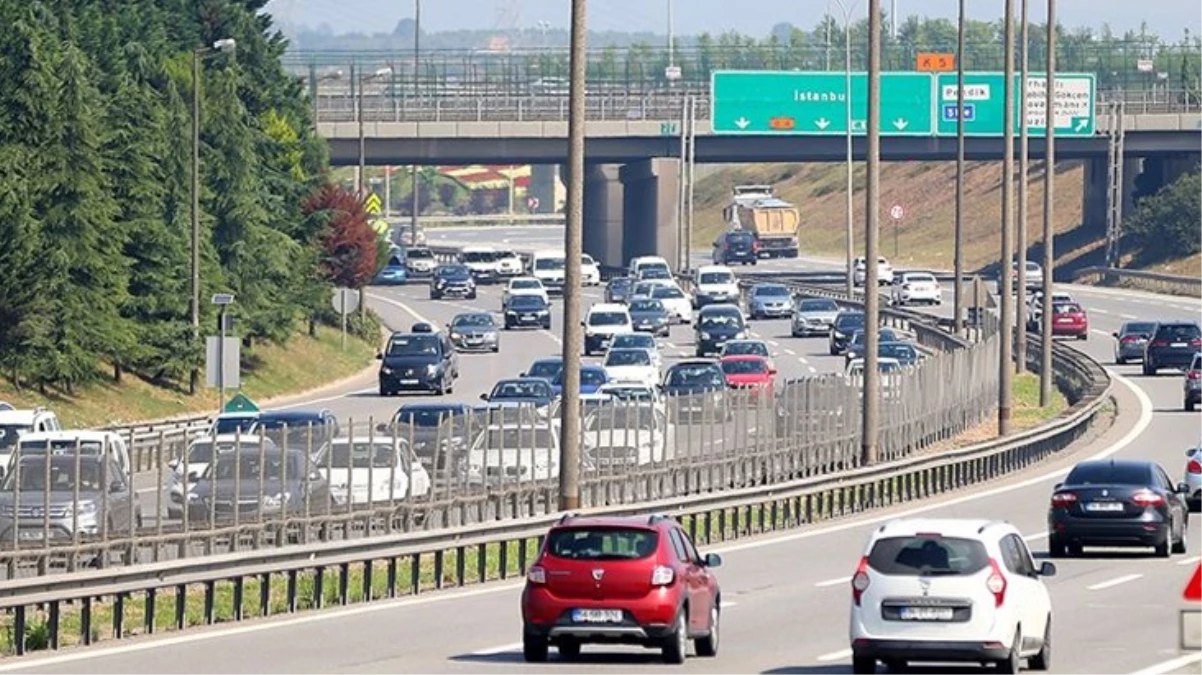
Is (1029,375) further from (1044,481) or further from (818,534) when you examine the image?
(818,534)

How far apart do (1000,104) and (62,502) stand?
101369 mm

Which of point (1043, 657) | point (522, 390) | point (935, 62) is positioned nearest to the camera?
point (1043, 657)

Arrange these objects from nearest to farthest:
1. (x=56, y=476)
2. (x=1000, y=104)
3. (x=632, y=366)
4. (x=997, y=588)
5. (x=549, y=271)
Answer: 1. (x=997, y=588)
2. (x=56, y=476)
3. (x=632, y=366)
4. (x=549, y=271)
5. (x=1000, y=104)

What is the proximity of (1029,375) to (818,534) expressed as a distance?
44.0 meters

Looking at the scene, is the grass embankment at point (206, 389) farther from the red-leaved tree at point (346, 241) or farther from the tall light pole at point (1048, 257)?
the tall light pole at point (1048, 257)

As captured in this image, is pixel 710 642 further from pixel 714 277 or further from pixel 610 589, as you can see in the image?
pixel 714 277

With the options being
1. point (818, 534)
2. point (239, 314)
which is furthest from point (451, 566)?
point (239, 314)

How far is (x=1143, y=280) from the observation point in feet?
437

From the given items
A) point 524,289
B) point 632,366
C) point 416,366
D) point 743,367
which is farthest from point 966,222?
point 632,366

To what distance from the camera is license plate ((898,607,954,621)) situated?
24.5m

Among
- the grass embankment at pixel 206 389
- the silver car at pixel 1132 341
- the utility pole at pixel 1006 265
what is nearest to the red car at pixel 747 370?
the utility pole at pixel 1006 265

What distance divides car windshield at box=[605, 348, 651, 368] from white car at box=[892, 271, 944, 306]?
43.2 metres

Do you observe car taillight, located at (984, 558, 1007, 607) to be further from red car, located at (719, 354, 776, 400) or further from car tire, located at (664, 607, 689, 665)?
red car, located at (719, 354, 776, 400)

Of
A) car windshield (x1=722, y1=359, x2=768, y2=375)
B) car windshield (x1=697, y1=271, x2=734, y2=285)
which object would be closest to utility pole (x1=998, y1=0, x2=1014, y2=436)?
car windshield (x1=722, y1=359, x2=768, y2=375)
